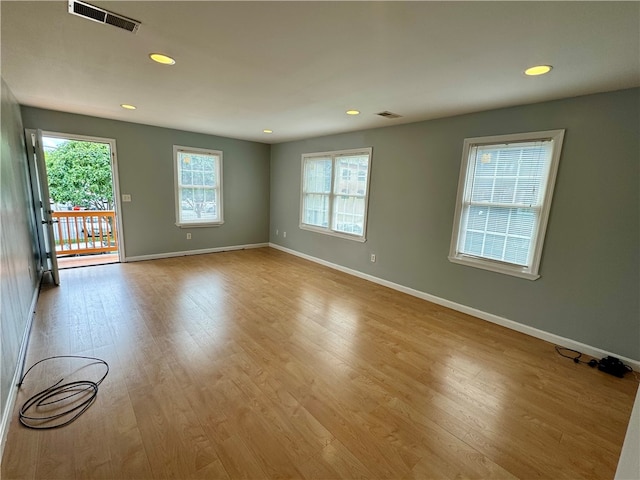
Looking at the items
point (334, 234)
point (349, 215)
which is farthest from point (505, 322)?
point (334, 234)

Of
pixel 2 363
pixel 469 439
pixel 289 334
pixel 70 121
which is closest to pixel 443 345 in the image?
pixel 469 439

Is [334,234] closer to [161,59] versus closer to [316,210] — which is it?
[316,210]

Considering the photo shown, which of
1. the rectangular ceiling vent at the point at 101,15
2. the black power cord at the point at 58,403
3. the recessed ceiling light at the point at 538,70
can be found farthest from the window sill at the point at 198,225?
the recessed ceiling light at the point at 538,70

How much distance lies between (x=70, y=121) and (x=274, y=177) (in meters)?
3.63

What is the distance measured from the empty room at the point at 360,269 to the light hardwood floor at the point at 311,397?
2 centimetres

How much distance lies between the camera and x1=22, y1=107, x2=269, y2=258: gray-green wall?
15.0 feet

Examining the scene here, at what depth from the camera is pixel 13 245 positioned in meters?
2.45

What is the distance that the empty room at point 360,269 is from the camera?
5.20 feet

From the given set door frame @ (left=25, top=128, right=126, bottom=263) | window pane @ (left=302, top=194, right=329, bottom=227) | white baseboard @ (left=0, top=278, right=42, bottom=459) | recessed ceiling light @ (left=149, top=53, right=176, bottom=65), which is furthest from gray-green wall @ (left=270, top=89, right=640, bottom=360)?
door frame @ (left=25, top=128, right=126, bottom=263)

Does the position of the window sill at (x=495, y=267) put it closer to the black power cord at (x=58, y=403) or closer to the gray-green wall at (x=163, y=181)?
the black power cord at (x=58, y=403)

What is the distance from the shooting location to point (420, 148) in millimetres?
3859

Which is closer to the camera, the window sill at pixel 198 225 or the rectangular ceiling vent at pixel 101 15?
the rectangular ceiling vent at pixel 101 15

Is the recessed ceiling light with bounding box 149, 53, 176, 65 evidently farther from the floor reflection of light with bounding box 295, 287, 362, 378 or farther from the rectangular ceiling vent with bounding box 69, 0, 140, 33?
the floor reflection of light with bounding box 295, 287, 362, 378

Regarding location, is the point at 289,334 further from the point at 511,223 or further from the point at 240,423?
the point at 511,223
